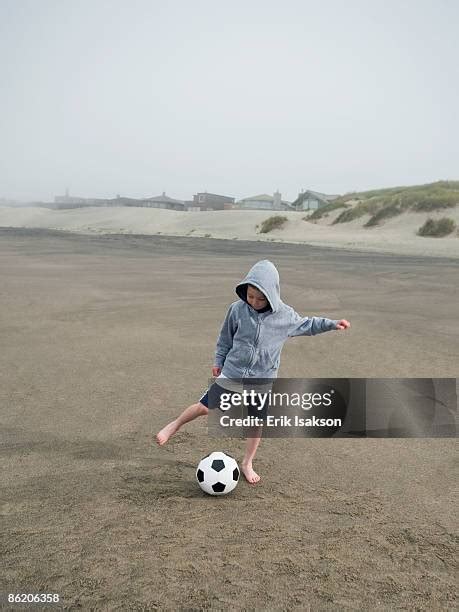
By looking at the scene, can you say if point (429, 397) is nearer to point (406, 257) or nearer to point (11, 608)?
point (11, 608)

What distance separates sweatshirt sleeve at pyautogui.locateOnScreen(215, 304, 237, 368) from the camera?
3982mm

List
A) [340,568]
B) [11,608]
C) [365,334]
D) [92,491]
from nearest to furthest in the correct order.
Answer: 1. [11,608]
2. [340,568]
3. [92,491]
4. [365,334]

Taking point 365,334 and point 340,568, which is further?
point 365,334

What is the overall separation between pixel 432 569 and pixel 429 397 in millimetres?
3065

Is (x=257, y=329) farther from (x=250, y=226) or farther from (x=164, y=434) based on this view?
(x=250, y=226)

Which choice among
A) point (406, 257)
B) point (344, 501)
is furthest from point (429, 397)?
point (406, 257)

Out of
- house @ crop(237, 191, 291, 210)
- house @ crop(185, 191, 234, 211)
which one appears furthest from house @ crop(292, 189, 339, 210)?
house @ crop(185, 191, 234, 211)

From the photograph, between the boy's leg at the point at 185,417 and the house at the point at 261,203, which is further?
the house at the point at 261,203

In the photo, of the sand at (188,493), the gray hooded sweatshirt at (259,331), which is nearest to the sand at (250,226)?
the sand at (188,493)

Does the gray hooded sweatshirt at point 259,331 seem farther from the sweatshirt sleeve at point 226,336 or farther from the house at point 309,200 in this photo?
the house at point 309,200

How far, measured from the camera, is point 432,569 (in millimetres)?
3023

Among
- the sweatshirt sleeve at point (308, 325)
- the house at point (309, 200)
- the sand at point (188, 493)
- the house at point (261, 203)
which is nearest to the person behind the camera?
the sand at point (188, 493)

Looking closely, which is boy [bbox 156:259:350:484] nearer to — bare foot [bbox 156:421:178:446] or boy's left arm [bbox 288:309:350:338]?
boy's left arm [bbox 288:309:350:338]

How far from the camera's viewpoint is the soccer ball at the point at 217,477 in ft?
12.3
